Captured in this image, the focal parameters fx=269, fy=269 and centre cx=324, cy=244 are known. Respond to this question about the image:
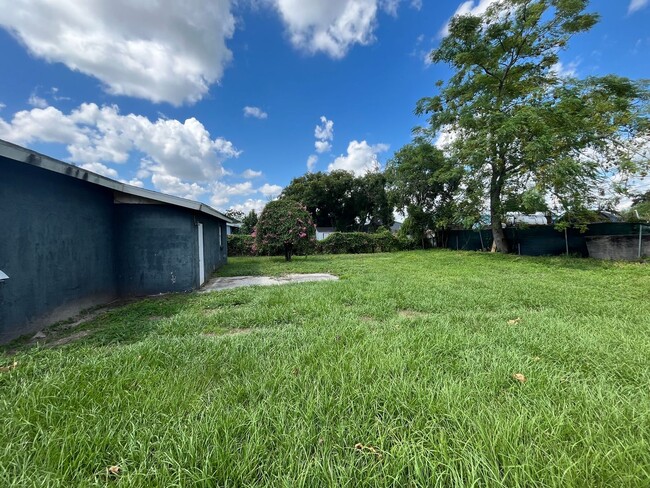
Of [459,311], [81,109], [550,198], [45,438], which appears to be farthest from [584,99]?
[81,109]

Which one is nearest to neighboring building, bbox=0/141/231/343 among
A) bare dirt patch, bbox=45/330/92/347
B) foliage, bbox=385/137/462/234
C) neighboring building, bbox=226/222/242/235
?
bare dirt patch, bbox=45/330/92/347

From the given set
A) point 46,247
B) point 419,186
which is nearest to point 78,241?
point 46,247

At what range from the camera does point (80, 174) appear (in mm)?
4629

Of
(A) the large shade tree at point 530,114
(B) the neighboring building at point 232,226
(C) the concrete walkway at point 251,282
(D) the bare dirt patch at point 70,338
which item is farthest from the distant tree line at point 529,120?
(D) the bare dirt patch at point 70,338

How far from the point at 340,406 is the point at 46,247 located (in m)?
5.39

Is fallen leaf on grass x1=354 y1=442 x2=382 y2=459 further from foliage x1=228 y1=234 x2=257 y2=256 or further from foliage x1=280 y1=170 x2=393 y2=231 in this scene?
foliage x1=280 y1=170 x2=393 y2=231

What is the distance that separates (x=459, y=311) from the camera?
14.3ft

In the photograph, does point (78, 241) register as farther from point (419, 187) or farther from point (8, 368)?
point (419, 187)

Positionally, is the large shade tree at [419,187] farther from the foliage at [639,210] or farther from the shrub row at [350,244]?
the foliage at [639,210]

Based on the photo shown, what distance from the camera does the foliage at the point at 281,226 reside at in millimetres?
13297

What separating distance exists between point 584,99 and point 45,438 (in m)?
17.0

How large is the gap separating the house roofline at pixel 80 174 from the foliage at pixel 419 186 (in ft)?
49.7

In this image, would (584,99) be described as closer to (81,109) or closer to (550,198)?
(550,198)

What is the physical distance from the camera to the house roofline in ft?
11.2
